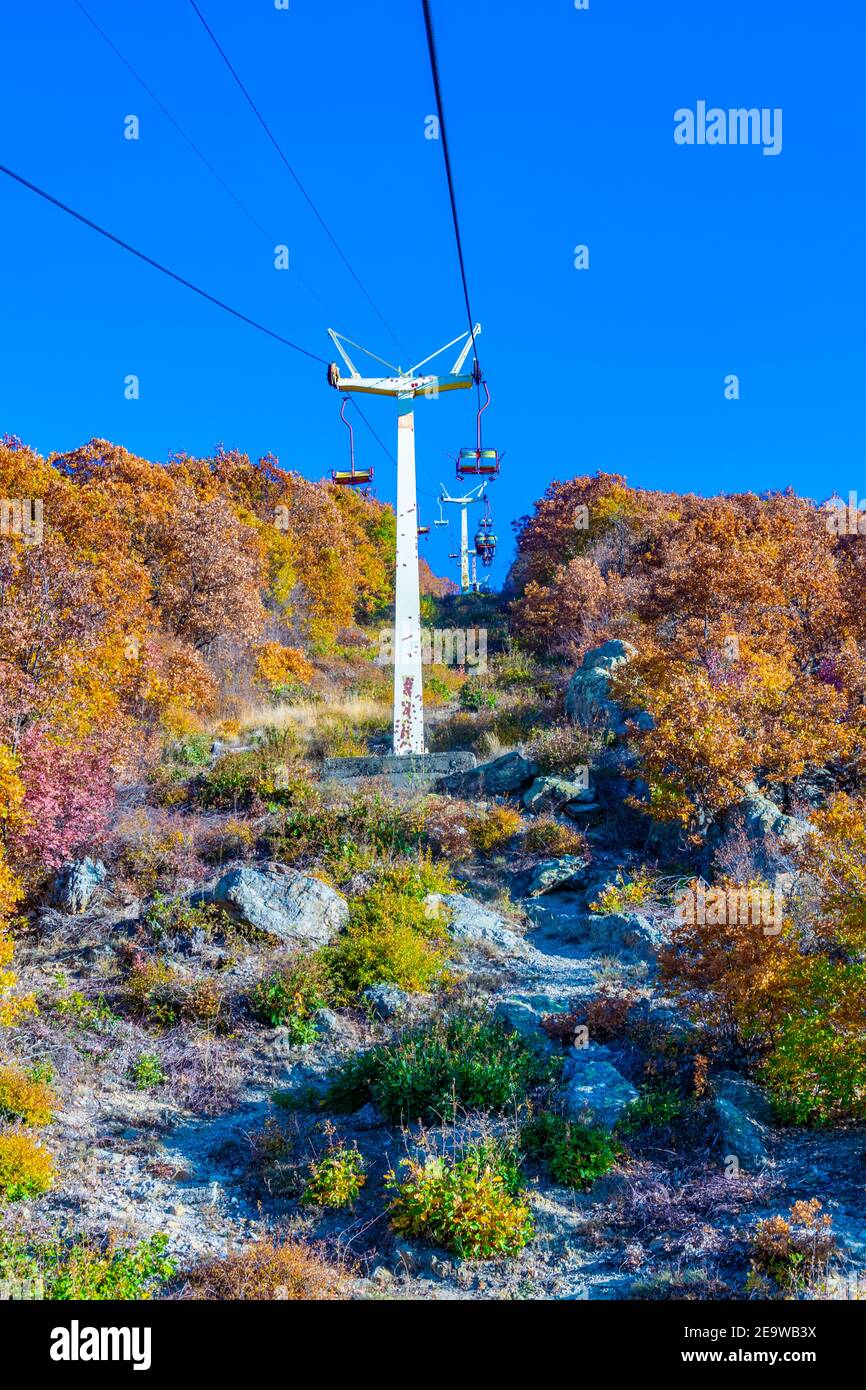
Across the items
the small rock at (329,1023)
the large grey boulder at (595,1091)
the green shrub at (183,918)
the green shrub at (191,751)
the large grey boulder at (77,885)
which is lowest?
the small rock at (329,1023)

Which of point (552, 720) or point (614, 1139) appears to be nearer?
point (614, 1139)

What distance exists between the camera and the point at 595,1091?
9.05 metres

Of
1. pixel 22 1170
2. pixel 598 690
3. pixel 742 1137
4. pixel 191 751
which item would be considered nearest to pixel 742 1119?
pixel 742 1137

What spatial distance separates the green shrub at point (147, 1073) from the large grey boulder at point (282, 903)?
2813 millimetres

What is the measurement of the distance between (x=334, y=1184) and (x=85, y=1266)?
215 centimetres

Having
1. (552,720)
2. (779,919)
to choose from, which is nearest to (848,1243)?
(779,919)

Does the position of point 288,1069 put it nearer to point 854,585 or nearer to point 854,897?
point 854,897

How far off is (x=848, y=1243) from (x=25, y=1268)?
5756mm

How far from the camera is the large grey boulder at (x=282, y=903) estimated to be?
523 inches

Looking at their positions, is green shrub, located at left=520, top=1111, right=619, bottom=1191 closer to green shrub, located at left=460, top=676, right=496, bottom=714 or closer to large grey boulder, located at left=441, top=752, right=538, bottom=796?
large grey boulder, located at left=441, top=752, right=538, bottom=796

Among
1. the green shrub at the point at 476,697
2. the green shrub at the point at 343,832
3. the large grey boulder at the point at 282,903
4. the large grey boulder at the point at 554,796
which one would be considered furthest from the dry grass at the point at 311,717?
the large grey boulder at the point at 282,903

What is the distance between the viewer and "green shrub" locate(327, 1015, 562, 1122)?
918 centimetres

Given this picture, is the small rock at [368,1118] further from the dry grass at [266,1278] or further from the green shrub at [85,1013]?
the green shrub at [85,1013]

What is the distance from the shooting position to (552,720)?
23766 mm
